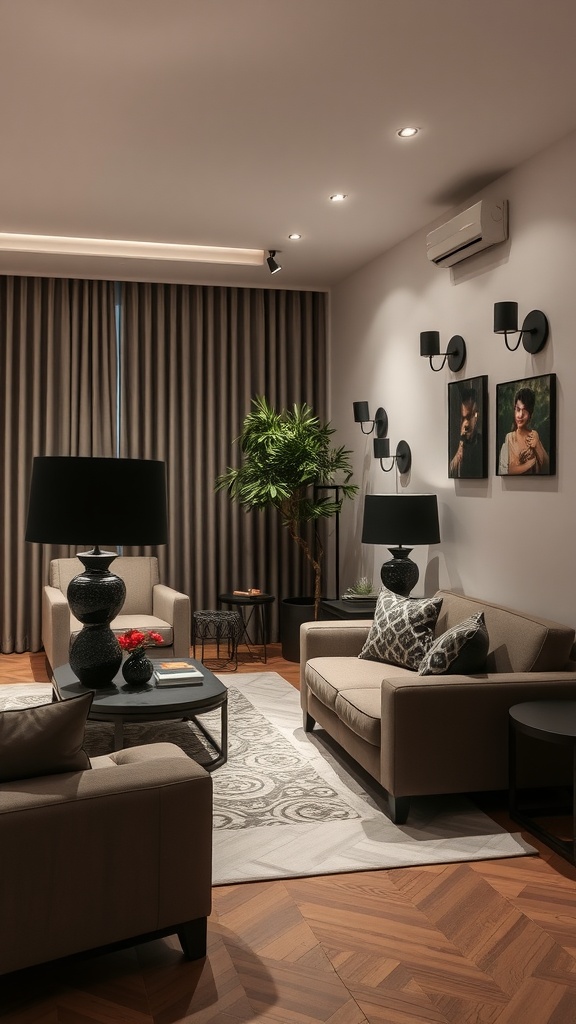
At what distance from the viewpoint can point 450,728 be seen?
11.0 ft

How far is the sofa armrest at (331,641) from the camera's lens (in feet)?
15.0

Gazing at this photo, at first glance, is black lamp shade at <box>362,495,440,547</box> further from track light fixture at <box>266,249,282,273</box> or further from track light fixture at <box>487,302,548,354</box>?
track light fixture at <box>266,249,282,273</box>

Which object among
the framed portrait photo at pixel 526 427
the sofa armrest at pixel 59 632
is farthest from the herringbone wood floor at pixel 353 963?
the sofa armrest at pixel 59 632

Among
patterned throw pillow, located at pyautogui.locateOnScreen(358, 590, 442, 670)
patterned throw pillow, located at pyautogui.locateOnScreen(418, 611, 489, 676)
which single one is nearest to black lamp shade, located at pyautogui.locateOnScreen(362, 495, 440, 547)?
patterned throw pillow, located at pyautogui.locateOnScreen(358, 590, 442, 670)

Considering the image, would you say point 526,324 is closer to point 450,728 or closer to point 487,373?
point 487,373

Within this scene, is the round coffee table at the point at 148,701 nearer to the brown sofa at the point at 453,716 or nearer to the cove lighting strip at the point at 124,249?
the brown sofa at the point at 453,716

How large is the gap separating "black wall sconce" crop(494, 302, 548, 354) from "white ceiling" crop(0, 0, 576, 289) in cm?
74

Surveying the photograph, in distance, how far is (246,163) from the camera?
14.2 ft

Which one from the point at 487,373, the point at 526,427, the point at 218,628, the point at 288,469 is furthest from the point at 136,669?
the point at 288,469

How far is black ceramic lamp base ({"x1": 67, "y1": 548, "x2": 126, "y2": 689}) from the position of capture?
12.4 feet

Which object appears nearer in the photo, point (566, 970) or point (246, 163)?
point (566, 970)

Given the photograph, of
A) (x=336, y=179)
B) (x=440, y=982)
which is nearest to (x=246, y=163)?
(x=336, y=179)

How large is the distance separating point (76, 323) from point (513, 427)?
3758mm

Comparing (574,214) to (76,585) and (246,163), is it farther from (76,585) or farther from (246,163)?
(76,585)
